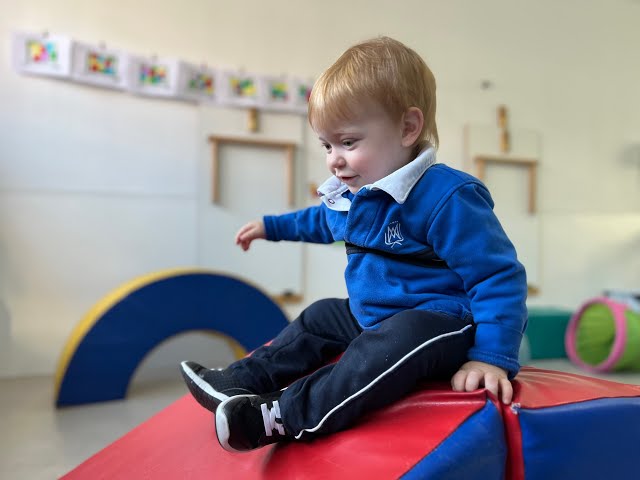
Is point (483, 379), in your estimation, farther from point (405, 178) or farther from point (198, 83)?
point (198, 83)

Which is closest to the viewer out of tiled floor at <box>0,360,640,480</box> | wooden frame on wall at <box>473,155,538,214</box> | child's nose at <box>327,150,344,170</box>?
child's nose at <box>327,150,344,170</box>

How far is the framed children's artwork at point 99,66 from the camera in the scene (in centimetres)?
259

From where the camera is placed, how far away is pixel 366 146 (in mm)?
924

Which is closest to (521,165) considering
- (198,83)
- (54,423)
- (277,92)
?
(277,92)

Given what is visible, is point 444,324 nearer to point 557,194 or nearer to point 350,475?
point 350,475

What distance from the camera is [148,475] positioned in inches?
36.6

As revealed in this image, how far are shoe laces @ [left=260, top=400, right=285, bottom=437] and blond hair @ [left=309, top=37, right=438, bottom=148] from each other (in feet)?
1.61

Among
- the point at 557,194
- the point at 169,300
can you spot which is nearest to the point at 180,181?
the point at 169,300

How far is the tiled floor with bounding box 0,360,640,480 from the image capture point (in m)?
1.45

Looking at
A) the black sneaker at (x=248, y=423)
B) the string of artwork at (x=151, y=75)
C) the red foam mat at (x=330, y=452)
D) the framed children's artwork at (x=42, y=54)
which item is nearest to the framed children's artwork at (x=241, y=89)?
the string of artwork at (x=151, y=75)

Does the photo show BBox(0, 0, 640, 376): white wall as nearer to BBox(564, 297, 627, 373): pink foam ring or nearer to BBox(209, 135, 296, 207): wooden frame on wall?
BBox(209, 135, 296, 207): wooden frame on wall

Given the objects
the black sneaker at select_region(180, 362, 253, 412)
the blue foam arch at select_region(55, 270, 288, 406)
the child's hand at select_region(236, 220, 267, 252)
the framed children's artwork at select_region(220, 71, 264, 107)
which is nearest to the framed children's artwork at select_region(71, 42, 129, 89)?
the framed children's artwork at select_region(220, 71, 264, 107)

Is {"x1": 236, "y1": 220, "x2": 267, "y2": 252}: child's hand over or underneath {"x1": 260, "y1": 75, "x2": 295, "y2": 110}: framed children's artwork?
underneath

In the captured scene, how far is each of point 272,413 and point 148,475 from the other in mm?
266
